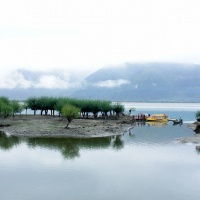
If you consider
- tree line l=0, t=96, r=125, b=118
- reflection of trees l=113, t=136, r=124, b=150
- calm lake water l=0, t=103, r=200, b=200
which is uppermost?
tree line l=0, t=96, r=125, b=118

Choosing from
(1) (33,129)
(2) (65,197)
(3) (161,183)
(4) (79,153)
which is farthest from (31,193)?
(1) (33,129)

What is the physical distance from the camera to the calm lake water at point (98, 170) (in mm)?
25172

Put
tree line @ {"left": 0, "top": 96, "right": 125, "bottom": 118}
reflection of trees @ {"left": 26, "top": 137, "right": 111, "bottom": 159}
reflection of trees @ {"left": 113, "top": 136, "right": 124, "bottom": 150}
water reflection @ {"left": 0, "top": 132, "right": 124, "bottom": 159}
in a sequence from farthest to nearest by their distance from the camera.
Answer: tree line @ {"left": 0, "top": 96, "right": 125, "bottom": 118}
reflection of trees @ {"left": 113, "top": 136, "right": 124, "bottom": 150}
water reflection @ {"left": 0, "top": 132, "right": 124, "bottom": 159}
reflection of trees @ {"left": 26, "top": 137, "right": 111, "bottom": 159}

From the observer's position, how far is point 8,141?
169 feet

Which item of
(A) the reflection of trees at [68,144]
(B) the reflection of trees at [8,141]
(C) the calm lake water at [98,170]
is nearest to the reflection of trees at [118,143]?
(C) the calm lake water at [98,170]

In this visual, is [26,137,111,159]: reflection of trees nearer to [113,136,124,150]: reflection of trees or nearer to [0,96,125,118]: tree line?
[113,136,124,150]: reflection of trees

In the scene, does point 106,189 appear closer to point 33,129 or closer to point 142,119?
point 33,129

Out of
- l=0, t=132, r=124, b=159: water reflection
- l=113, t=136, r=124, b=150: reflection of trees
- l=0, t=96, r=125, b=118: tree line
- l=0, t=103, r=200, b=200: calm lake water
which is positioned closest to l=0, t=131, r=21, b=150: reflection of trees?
l=0, t=132, r=124, b=159: water reflection

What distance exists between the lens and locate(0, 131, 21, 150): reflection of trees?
154 feet

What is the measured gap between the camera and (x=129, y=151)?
43.6 metres

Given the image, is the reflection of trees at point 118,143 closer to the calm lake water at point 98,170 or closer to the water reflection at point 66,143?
the water reflection at point 66,143

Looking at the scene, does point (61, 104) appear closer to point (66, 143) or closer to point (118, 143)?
point (66, 143)

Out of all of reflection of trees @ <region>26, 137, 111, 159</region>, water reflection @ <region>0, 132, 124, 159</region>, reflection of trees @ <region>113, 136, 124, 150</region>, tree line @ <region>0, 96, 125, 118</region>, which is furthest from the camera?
tree line @ <region>0, 96, 125, 118</region>

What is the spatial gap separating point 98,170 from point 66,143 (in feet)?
58.1
